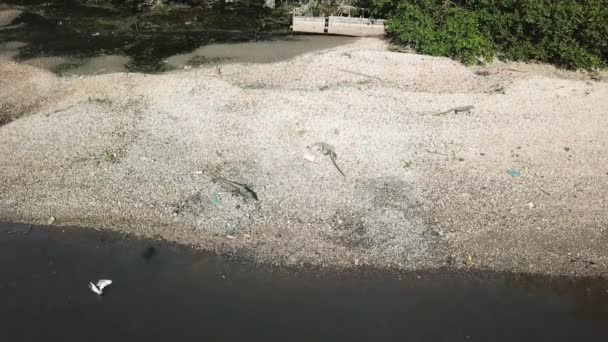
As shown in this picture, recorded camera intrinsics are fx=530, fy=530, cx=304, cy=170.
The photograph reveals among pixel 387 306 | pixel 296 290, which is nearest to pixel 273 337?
pixel 296 290

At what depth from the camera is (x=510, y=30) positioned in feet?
56.5

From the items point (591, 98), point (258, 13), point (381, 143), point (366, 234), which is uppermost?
point (258, 13)

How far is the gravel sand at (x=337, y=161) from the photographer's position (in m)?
11.2

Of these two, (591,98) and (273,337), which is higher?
(591,98)

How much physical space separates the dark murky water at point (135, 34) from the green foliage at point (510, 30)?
3.17m

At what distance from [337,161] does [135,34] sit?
11.2 meters

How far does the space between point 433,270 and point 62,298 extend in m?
7.26

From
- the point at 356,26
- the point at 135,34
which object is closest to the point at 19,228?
the point at 135,34

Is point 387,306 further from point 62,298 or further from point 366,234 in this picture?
point 62,298

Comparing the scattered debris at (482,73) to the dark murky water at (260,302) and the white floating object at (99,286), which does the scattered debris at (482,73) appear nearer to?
the dark murky water at (260,302)

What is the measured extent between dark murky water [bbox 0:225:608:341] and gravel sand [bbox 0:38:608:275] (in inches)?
17.2

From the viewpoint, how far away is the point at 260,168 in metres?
12.8

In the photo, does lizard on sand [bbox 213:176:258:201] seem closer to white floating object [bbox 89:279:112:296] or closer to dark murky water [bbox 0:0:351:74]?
white floating object [bbox 89:279:112:296]

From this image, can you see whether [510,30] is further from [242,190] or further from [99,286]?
[99,286]
